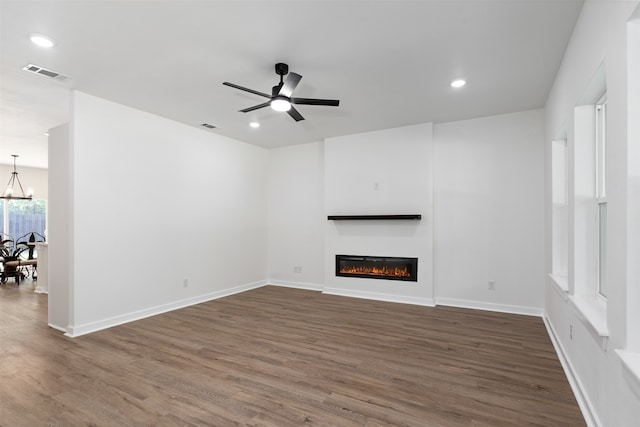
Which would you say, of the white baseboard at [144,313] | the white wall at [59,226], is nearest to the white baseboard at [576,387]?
the white baseboard at [144,313]

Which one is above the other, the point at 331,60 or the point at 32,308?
the point at 331,60

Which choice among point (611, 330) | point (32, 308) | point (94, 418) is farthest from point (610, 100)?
point (32, 308)

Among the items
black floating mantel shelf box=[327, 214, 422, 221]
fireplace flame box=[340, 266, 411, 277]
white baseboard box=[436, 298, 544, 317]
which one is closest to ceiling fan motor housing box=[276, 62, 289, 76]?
black floating mantel shelf box=[327, 214, 422, 221]

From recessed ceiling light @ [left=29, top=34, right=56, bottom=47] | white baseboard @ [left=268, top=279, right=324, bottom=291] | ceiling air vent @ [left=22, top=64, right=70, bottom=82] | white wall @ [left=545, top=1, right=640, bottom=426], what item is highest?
recessed ceiling light @ [left=29, top=34, right=56, bottom=47]

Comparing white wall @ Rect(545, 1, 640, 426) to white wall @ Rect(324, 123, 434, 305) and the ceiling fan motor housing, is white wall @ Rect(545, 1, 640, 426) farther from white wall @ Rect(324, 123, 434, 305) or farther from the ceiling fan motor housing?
white wall @ Rect(324, 123, 434, 305)

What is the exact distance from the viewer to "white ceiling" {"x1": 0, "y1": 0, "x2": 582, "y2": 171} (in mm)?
2396

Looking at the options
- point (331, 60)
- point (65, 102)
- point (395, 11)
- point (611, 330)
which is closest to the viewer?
point (611, 330)

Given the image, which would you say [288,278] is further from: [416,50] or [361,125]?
[416,50]

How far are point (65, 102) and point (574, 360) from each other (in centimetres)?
616

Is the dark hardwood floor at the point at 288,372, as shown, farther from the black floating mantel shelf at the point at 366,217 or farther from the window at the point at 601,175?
the black floating mantel shelf at the point at 366,217

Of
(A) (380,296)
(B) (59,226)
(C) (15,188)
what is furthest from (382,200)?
(C) (15,188)

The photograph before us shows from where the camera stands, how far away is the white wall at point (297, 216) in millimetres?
6332

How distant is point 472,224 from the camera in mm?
4918

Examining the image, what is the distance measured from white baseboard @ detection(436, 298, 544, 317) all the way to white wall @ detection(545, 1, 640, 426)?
6.82 ft
